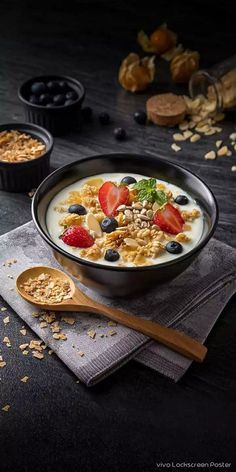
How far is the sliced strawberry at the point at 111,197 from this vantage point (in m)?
1.40

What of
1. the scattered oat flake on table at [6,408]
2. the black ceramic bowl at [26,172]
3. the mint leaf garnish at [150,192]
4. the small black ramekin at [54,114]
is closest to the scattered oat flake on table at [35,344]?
the scattered oat flake on table at [6,408]

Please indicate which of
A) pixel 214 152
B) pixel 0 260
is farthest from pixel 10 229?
pixel 214 152

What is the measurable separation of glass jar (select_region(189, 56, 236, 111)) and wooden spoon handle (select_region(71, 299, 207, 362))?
95 cm

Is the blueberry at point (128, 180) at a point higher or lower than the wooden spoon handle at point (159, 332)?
higher

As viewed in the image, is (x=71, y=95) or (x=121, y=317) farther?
(x=71, y=95)

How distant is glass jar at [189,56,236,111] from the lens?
6.63 feet

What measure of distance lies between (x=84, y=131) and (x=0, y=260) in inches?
26.6

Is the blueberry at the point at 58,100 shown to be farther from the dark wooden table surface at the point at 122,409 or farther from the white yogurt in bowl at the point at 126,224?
the white yogurt in bowl at the point at 126,224

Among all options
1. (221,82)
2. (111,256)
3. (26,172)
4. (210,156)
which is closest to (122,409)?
(111,256)

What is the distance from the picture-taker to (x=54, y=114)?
1923 mm

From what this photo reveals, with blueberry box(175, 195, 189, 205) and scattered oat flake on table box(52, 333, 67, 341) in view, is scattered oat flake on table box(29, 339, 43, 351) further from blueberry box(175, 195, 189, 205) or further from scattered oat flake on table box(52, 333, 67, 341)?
blueberry box(175, 195, 189, 205)

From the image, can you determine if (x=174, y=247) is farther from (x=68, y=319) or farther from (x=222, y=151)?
(x=222, y=151)

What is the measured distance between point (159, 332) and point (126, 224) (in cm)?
24

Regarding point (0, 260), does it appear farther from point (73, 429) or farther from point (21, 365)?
point (73, 429)
